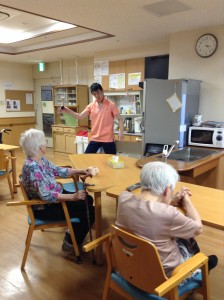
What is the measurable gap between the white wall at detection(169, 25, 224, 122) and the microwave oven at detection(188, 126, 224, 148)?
488 mm

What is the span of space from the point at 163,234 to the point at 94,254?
4.23 feet

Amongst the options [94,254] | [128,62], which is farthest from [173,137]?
[128,62]

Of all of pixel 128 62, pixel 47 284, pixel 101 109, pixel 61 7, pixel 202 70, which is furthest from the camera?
pixel 128 62

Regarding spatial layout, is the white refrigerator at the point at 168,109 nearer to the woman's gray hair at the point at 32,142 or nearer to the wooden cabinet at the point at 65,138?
the woman's gray hair at the point at 32,142

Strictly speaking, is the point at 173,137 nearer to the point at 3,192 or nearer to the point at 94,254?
the point at 94,254

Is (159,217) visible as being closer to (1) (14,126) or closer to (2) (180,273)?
(2) (180,273)

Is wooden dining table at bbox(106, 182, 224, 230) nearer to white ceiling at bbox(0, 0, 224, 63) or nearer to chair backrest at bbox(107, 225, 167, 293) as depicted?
chair backrest at bbox(107, 225, 167, 293)

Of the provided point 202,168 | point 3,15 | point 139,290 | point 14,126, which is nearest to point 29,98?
point 14,126

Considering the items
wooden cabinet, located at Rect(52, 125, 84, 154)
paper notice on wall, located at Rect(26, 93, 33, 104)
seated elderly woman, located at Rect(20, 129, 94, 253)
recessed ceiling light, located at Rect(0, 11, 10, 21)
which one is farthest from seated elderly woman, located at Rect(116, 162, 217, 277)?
paper notice on wall, located at Rect(26, 93, 33, 104)

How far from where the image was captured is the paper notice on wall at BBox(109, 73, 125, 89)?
5652mm

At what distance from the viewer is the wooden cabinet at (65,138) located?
661cm

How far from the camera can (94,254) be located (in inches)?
92.6

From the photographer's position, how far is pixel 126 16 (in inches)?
135

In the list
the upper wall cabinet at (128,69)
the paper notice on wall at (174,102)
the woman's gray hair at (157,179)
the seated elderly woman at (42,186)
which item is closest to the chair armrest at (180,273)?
the woman's gray hair at (157,179)
